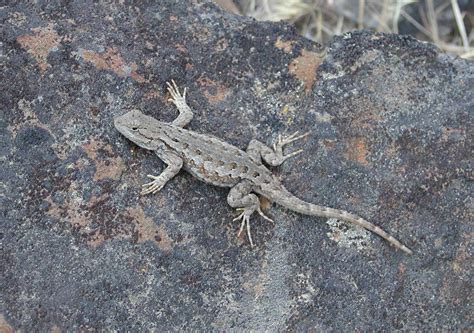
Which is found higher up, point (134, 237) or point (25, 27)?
point (25, 27)

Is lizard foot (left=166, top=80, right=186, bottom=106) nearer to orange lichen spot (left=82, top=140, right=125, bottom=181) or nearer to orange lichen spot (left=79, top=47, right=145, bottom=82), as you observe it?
orange lichen spot (left=79, top=47, right=145, bottom=82)

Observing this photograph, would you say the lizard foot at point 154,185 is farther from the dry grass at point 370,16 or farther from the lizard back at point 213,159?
the dry grass at point 370,16


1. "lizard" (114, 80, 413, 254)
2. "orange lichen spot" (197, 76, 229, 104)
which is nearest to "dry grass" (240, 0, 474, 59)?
"orange lichen spot" (197, 76, 229, 104)

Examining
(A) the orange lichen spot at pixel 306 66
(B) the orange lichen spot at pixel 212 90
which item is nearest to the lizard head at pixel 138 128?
(B) the orange lichen spot at pixel 212 90

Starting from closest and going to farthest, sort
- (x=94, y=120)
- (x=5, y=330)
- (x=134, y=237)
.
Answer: (x=5, y=330) < (x=134, y=237) < (x=94, y=120)

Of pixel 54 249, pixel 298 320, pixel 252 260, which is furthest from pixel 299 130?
pixel 54 249

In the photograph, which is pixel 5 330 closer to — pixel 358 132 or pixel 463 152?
pixel 358 132

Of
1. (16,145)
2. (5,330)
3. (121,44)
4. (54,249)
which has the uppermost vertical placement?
(121,44)
